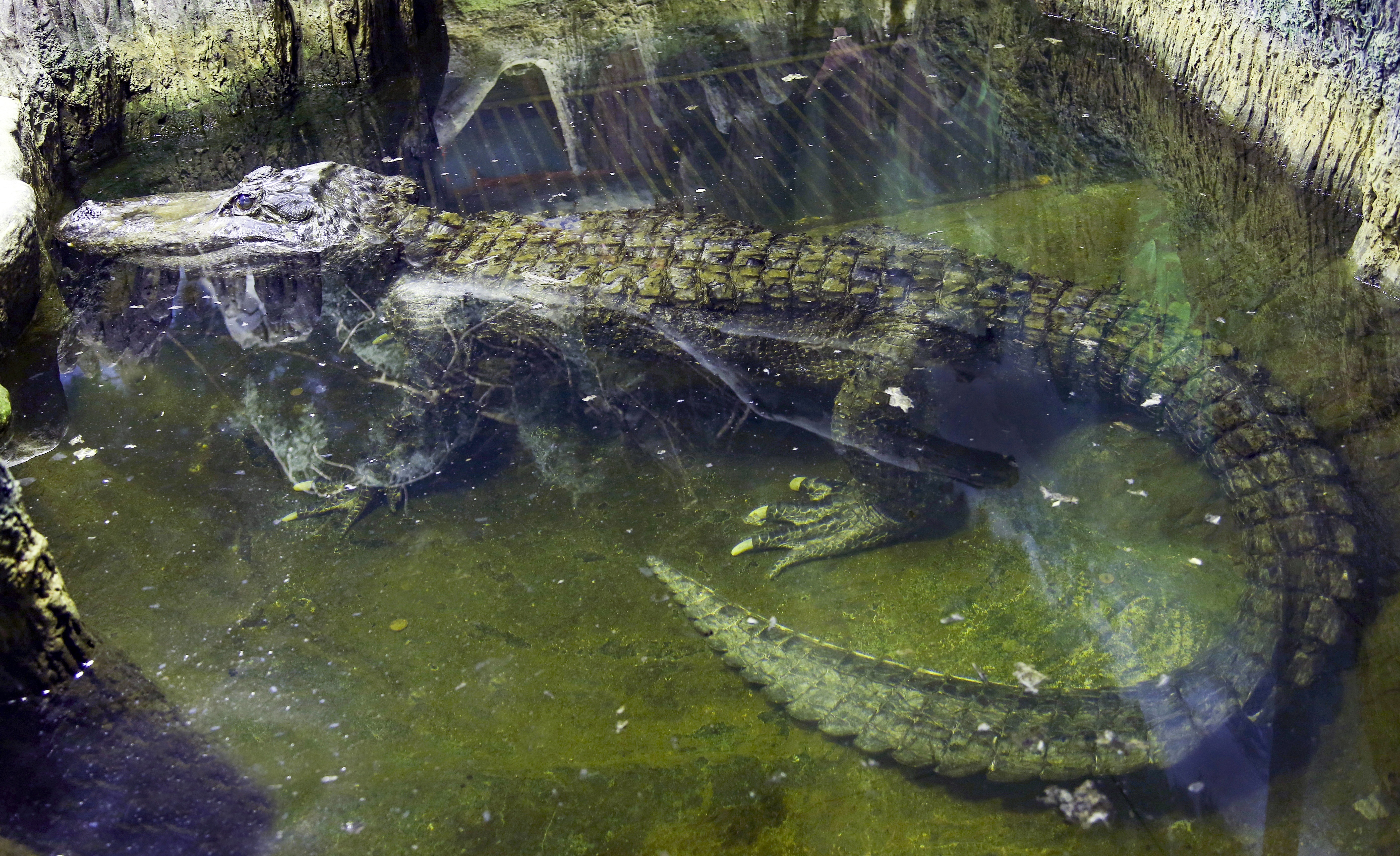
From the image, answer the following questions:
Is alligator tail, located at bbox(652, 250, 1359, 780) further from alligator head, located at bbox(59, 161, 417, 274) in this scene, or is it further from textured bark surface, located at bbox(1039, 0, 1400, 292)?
alligator head, located at bbox(59, 161, 417, 274)

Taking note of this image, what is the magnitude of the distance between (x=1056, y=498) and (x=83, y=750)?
2734 millimetres

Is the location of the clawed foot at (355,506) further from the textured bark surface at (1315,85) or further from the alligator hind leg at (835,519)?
the textured bark surface at (1315,85)

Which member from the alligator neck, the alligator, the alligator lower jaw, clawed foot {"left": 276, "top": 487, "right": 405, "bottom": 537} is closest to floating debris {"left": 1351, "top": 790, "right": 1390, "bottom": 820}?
the alligator

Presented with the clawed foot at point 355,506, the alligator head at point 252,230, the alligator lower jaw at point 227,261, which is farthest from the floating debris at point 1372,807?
the alligator lower jaw at point 227,261

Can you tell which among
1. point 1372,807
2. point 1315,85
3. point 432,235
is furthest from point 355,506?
point 1315,85

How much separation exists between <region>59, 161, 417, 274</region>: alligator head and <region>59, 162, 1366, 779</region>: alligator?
0.4 inches

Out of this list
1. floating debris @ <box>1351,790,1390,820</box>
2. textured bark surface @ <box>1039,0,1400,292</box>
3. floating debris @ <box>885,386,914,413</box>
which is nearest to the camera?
floating debris @ <box>1351,790,1390,820</box>

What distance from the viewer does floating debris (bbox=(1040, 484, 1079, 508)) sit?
9.22 feet

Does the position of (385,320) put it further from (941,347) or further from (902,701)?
(902,701)

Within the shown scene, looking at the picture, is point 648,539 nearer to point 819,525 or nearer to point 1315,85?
point 819,525

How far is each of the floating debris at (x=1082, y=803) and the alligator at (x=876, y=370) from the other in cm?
6

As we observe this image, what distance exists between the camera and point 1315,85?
4.15 meters

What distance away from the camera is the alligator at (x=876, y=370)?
2.11m

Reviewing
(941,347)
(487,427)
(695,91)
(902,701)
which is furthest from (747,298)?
(695,91)
